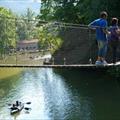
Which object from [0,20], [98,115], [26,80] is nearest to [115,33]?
[0,20]

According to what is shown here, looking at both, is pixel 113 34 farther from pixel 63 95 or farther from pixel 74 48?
pixel 74 48

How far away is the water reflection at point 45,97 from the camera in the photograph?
963 inches

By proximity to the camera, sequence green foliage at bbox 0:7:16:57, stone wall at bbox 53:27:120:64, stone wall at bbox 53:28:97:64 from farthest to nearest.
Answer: stone wall at bbox 53:28:97:64
stone wall at bbox 53:27:120:64
green foliage at bbox 0:7:16:57

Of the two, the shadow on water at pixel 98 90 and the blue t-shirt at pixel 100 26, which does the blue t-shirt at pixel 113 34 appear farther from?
the shadow on water at pixel 98 90

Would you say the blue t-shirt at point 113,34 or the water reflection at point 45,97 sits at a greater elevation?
the blue t-shirt at point 113,34

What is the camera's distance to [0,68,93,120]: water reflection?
2447cm

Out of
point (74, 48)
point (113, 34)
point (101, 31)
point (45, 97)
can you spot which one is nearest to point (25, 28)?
point (113, 34)

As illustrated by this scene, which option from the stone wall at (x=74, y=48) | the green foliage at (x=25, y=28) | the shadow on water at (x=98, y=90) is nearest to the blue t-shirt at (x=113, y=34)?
the green foliage at (x=25, y=28)

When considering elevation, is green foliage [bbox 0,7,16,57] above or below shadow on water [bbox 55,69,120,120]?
above

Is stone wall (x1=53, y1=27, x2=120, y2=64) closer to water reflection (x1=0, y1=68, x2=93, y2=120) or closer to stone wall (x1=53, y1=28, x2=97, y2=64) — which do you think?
stone wall (x1=53, y1=28, x2=97, y2=64)

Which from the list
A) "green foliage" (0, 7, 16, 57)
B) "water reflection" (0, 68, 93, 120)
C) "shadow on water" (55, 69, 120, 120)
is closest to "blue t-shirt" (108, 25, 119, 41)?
"green foliage" (0, 7, 16, 57)

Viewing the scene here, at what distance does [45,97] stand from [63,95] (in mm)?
1026

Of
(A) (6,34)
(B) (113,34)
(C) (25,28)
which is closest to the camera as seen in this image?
(B) (113,34)

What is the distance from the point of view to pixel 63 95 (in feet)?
93.2
